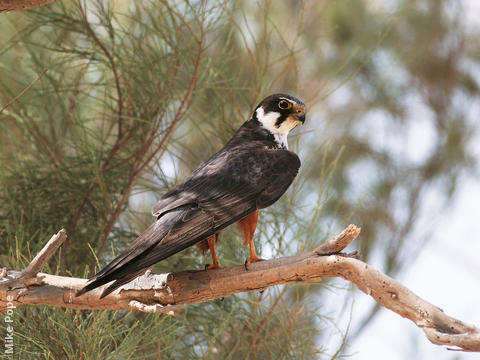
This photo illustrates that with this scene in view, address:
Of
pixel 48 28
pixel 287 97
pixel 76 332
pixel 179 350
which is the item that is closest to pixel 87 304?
pixel 76 332

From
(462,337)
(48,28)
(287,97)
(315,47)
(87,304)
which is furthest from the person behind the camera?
(315,47)

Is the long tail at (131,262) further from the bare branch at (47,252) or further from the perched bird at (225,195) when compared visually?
the bare branch at (47,252)

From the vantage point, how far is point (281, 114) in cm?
317

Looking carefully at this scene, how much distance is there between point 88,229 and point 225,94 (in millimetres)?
1151

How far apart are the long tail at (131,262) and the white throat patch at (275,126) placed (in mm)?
941

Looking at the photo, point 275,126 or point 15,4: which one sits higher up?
point 275,126

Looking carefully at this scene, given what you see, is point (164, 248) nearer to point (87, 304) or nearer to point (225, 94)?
point (87, 304)

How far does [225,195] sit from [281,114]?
2.31 feet

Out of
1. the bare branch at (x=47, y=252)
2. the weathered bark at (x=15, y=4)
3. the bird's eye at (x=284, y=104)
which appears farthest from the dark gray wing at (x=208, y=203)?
the weathered bark at (x=15, y=4)

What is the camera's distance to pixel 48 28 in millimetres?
4176

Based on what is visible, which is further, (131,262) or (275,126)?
(275,126)

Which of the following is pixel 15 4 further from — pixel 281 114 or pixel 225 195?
pixel 281 114

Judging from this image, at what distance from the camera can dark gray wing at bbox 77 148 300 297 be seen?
2262 millimetres

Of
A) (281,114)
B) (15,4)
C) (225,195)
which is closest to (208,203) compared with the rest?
(225,195)
